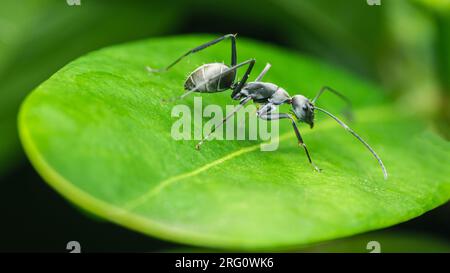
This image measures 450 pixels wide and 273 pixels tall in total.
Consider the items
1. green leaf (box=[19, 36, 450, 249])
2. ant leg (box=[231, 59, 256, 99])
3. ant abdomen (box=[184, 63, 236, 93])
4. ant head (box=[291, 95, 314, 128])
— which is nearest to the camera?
green leaf (box=[19, 36, 450, 249])

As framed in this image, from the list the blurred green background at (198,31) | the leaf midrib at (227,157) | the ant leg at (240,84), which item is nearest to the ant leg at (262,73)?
the ant leg at (240,84)

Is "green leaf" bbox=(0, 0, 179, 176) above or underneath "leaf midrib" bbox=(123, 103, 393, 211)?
above

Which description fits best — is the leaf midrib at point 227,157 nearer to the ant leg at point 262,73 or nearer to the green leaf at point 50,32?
the ant leg at point 262,73

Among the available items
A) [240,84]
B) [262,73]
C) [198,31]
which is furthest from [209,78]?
[198,31]

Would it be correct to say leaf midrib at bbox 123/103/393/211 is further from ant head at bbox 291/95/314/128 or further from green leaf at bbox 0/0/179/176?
green leaf at bbox 0/0/179/176

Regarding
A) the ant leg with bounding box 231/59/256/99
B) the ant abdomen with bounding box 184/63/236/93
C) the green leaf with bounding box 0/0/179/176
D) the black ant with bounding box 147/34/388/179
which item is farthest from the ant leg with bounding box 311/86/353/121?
the green leaf with bounding box 0/0/179/176

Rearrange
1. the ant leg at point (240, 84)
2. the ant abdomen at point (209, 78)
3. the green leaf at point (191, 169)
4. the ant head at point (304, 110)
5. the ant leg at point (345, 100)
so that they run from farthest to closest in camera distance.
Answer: the ant leg at point (345, 100) < the ant leg at point (240, 84) < the ant head at point (304, 110) < the ant abdomen at point (209, 78) < the green leaf at point (191, 169)
